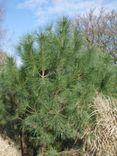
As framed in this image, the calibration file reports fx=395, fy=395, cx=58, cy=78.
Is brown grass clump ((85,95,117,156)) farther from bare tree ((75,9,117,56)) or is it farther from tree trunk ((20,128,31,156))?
bare tree ((75,9,117,56))

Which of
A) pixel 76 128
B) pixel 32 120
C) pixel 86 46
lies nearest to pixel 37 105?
pixel 32 120

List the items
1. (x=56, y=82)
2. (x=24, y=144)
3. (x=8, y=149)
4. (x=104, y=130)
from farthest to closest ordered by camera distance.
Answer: (x=8, y=149) < (x=24, y=144) < (x=56, y=82) < (x=104, y=130)

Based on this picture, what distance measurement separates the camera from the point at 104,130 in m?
5.90

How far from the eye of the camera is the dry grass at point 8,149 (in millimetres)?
7793

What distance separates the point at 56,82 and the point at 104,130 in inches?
44.3

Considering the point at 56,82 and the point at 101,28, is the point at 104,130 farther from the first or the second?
the point at 101,28

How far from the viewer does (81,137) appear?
648 centimetres

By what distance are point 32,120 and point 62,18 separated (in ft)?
5.85

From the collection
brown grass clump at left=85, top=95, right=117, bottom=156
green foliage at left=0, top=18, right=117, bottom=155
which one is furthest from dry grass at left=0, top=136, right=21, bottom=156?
brown grass clump at left=85, top=95, right=117, bottom=156

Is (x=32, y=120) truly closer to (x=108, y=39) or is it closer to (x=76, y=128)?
(x=76, y=128)

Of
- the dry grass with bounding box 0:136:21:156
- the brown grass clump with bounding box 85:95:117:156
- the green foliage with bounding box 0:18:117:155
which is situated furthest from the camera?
the dry grass with bounding box 0:136:21:156

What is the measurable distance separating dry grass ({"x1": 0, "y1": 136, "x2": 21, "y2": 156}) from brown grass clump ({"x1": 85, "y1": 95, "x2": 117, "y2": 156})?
2075 millimetres

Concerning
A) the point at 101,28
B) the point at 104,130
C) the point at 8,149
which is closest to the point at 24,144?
the point at 8,149

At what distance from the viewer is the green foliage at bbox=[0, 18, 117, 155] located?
6.37 meters
